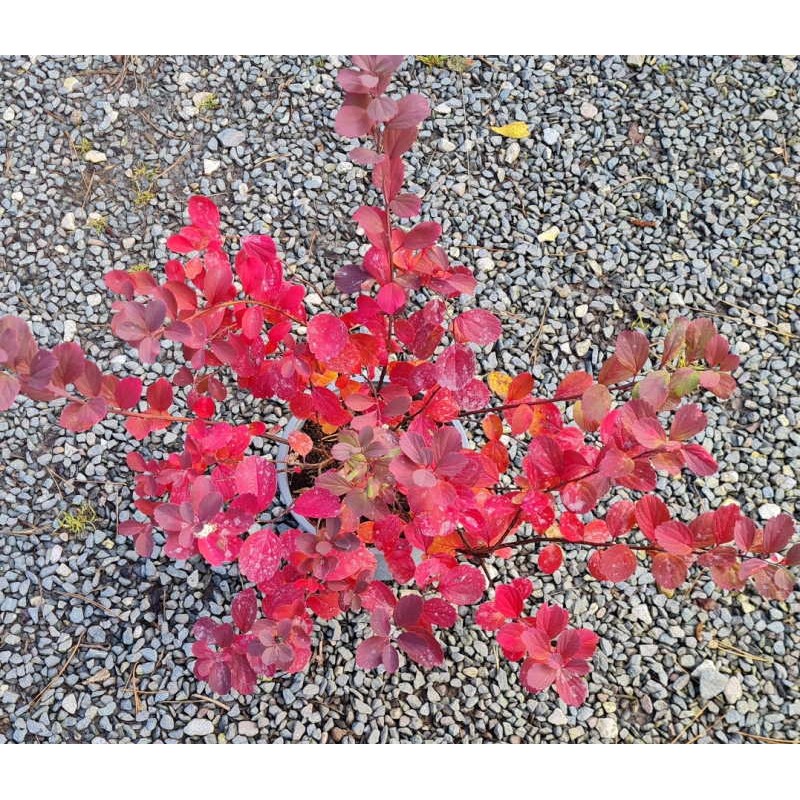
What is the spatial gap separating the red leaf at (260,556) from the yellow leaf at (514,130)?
1812mm

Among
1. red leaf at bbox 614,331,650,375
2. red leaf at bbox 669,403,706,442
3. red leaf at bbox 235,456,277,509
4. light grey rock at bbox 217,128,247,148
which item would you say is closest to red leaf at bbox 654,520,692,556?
red leaf at bbox 669,403,706,442

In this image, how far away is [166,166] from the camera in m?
2.63

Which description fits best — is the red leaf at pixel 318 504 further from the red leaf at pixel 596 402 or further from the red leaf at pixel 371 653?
the red leaf at pixel 596 402

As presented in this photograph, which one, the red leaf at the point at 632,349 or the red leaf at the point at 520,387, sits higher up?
the red leaf at the point at 520,387

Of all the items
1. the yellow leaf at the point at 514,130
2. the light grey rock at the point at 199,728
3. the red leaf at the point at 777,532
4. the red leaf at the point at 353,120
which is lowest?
the light grey rock at the point at 199,728

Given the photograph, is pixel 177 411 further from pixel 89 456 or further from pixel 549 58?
pixel 549 58

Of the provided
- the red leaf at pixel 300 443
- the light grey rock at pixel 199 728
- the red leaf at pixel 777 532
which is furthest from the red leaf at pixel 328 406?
the light grey rock at pixel 199 728

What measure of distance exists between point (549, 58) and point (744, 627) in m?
1.91

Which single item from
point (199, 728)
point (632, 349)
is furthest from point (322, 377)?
point (199, 728)

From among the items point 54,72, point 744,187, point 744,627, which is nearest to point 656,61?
point 744,187

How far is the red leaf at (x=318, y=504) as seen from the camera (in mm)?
1353

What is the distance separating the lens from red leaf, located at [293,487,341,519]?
4.44 feet

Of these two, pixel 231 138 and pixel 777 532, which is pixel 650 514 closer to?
pixel 777 532

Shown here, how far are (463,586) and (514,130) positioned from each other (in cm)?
176
